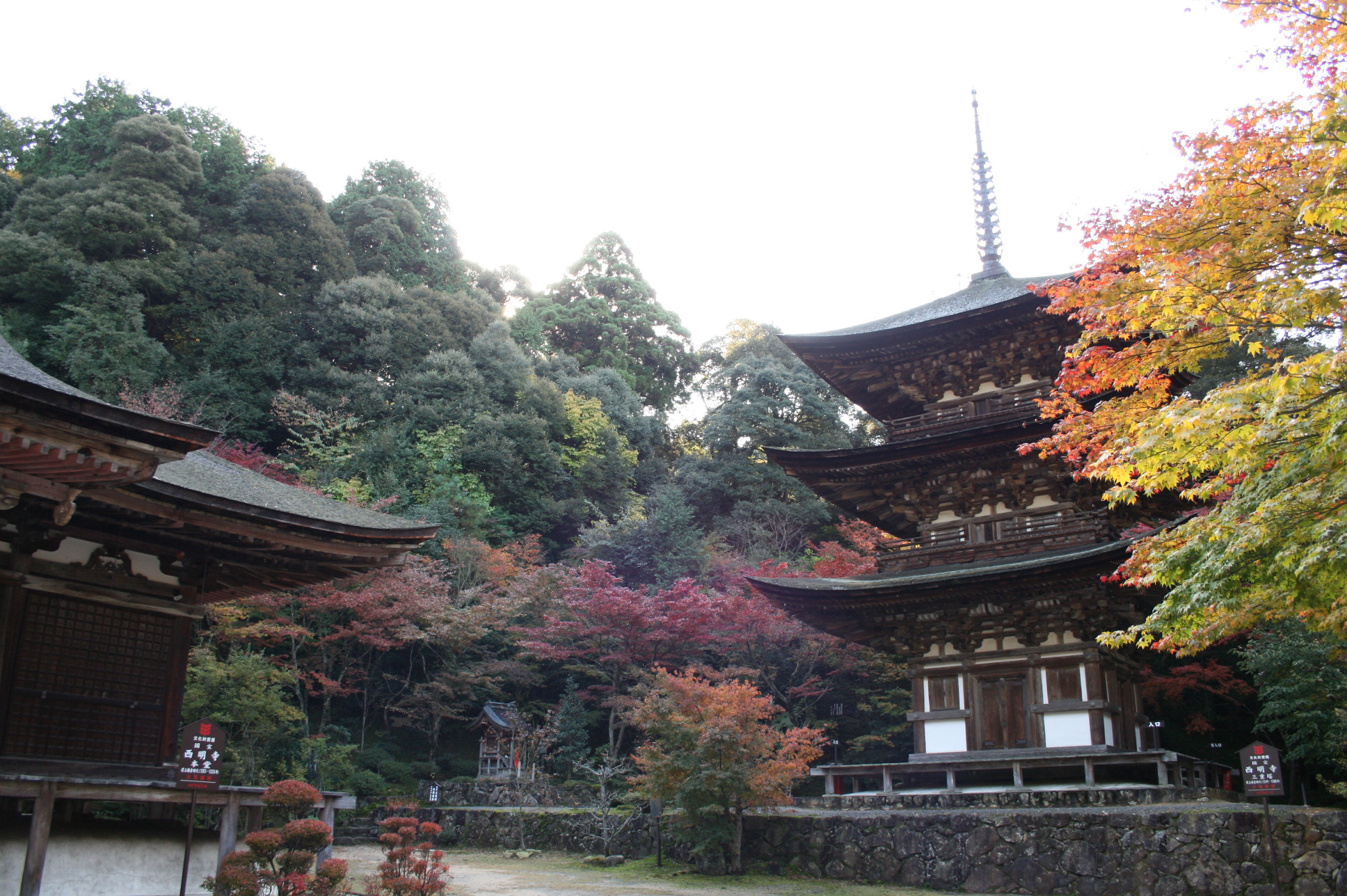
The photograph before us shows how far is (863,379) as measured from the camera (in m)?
18.4

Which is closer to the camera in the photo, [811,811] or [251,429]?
[811,811]

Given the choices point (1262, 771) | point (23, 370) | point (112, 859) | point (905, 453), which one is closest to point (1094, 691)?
point (1262, 771)

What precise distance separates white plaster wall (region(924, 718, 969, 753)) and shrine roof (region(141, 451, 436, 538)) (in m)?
9.45

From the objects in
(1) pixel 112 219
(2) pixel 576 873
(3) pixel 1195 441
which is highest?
(1) pixel 112 219

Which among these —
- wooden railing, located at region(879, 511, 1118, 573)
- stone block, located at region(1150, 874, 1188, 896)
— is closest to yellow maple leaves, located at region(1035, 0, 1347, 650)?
stone block, located at region(1150, 874, 1188, 896)

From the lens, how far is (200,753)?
759 centimetres

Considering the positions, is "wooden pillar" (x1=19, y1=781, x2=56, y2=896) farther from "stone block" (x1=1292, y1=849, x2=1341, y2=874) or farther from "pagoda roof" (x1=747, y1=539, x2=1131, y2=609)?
"stone block" (x1=1292, y1=849, x2=1341, y2=874)

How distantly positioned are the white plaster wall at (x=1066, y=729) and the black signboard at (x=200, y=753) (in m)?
11.6

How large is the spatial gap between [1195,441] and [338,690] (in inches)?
770

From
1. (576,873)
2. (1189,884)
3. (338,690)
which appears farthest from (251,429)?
(1189,884)

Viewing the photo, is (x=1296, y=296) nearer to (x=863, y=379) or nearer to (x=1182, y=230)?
(x=1182, y=230)

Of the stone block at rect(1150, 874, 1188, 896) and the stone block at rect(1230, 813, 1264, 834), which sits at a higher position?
the stone block at rect(1230, 813, 1264, 834)

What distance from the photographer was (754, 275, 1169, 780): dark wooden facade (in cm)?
1402

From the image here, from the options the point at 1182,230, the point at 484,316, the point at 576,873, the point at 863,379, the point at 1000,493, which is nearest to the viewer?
the point at 1182,230
